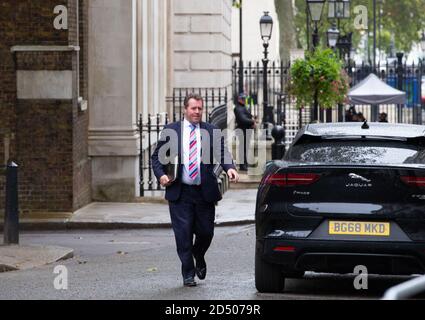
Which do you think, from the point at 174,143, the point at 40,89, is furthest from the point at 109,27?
the point at 174,143

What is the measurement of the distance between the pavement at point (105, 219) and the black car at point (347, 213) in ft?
14.7

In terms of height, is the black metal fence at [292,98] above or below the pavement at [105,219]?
above

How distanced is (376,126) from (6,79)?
8906 mm

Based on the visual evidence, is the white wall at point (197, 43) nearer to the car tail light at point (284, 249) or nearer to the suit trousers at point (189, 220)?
the suit trousers at point (189, 220)

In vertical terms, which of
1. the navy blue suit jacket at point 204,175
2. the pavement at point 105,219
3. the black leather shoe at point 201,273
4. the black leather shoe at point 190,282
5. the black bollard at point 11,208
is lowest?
the pavement at point 105,219

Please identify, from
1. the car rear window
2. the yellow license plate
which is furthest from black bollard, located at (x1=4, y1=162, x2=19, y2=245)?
the yellow license plate

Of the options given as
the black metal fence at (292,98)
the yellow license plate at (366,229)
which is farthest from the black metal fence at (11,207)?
the black metal fence at (292,98)

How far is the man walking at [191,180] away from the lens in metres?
12.0

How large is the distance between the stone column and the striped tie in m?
10.1

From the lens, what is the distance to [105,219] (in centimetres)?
1956

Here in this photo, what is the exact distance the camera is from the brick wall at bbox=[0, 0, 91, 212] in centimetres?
1942
